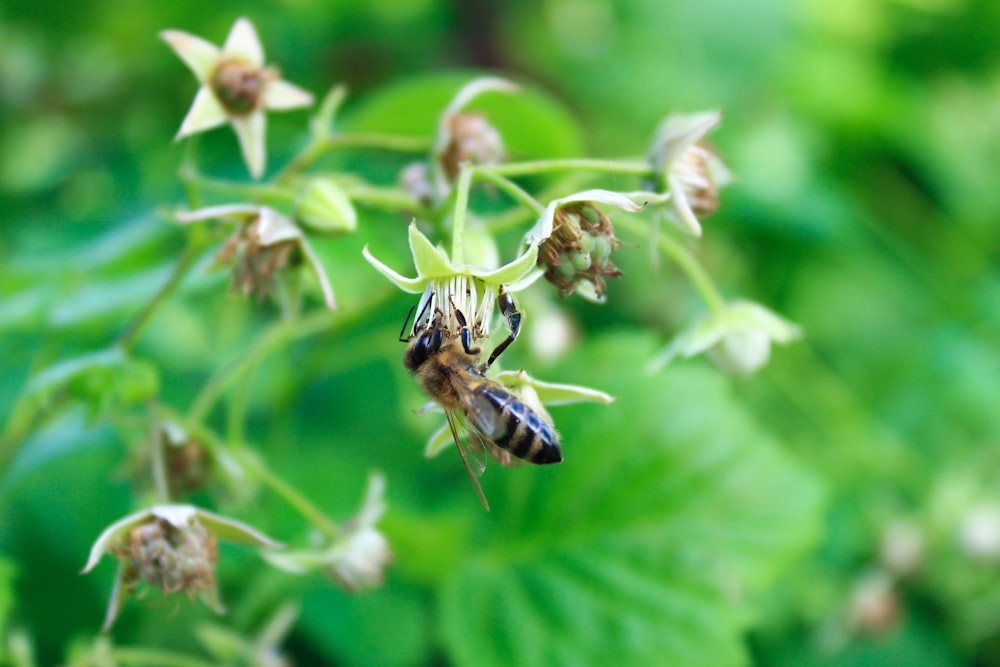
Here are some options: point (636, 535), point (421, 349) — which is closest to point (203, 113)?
point (421, 349)

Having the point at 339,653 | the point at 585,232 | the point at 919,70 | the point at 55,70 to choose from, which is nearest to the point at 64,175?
the point at 55,70

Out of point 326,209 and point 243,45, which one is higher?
point 243,45

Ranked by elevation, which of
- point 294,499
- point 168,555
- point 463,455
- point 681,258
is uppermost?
point 681,258

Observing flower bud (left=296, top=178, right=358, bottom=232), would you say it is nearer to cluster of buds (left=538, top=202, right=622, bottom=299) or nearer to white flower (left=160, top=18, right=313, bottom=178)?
white flower (left=160, top=18, right=313, bottom=178)

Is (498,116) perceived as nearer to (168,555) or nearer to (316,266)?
(316,266)

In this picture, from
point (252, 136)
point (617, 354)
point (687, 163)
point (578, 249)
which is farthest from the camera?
point (617, 354)

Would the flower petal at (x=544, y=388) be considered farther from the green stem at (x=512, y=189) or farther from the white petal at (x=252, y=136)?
the white petal at (x=252, y=136)
